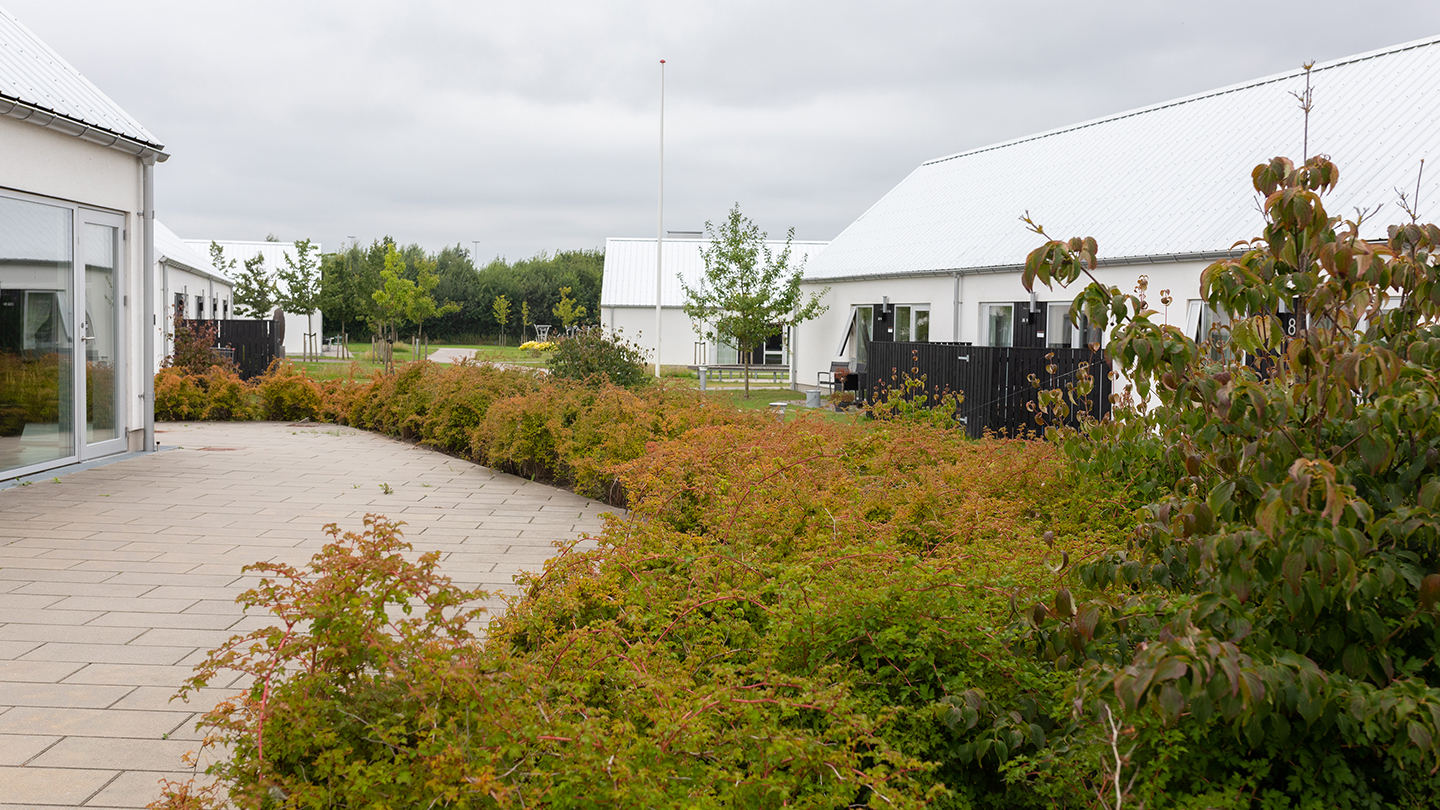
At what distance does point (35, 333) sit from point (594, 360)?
6580mm

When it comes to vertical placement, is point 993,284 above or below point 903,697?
above

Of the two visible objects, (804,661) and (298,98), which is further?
(298,98)

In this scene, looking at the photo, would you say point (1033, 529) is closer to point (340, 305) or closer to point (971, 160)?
point (971, 160)

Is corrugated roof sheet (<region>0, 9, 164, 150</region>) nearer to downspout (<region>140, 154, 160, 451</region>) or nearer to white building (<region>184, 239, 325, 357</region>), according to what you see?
downspout (<region>140, 154, 160, 451</region>)

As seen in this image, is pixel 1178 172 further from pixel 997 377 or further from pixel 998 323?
pixel 997 377

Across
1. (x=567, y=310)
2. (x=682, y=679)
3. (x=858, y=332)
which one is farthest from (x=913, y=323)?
(x=567, y=310)

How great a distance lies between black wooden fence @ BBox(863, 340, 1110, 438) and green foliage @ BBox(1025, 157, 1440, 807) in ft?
30.5

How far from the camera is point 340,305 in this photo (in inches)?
1815

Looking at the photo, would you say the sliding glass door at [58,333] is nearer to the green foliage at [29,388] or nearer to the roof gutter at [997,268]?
the green foliage at [29,388]

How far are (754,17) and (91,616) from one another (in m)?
15.0

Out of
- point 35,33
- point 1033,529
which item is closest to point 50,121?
point 35,33

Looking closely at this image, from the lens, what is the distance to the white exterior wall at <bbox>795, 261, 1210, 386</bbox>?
50.1ft

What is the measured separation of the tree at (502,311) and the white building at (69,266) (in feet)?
160

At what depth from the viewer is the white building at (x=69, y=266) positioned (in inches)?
373
